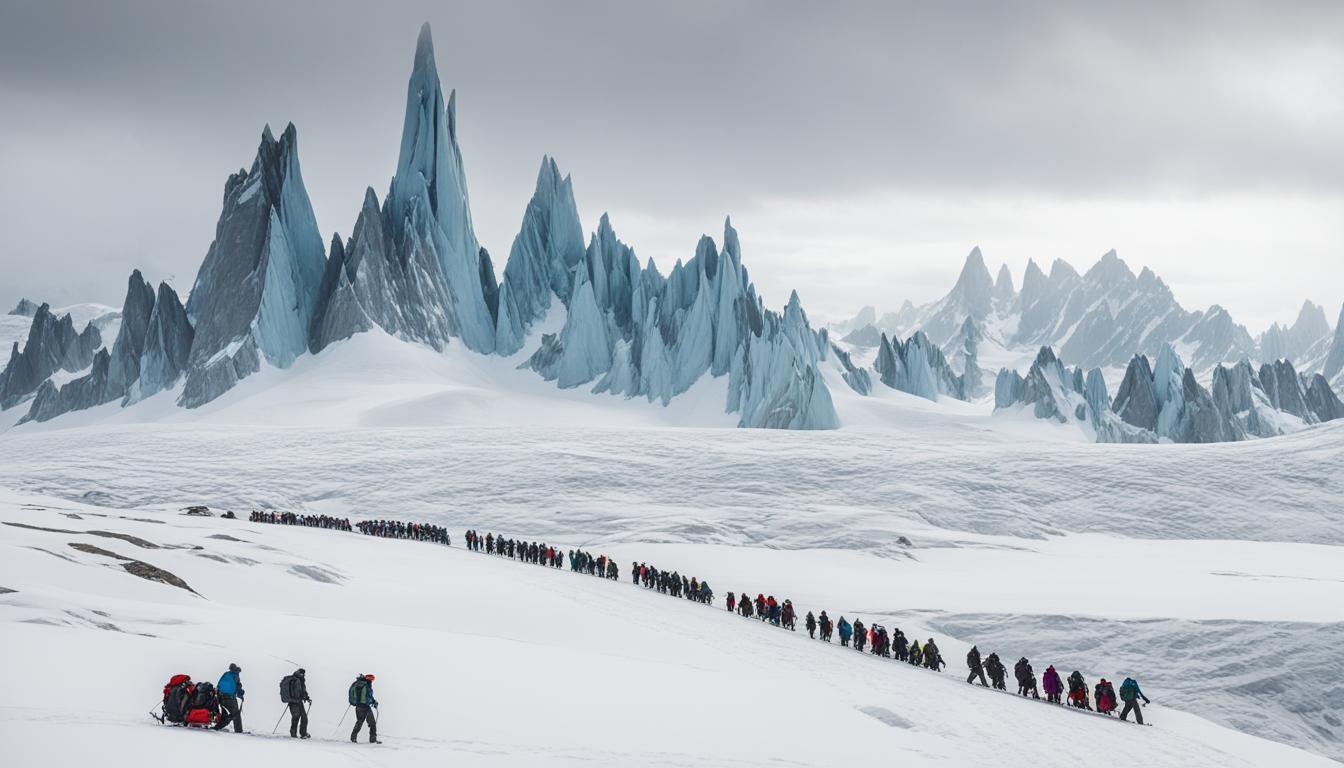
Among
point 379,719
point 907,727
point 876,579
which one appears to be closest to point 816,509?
point 876,579

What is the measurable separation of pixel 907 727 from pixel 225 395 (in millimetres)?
142080

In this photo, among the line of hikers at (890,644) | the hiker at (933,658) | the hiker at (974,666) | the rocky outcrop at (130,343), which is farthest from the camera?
the rocky outcrop at (130,343)

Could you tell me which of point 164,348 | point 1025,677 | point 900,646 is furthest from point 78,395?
point 1025,677

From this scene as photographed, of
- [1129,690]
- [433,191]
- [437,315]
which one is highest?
[433,191]

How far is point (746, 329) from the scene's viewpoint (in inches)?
6191

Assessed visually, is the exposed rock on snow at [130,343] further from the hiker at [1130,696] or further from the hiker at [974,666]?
the hiker at [1130,696]

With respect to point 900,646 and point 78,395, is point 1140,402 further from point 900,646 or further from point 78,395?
point 78,395

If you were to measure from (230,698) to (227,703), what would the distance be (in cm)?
8

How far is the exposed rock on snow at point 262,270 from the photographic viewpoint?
151500 mm

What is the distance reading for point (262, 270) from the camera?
503 ft

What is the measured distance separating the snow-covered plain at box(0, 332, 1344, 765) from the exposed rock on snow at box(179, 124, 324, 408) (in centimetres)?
6354

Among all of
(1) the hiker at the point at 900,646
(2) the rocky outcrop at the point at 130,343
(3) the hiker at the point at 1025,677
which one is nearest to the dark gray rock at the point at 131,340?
(2) the rocky outcrop at the point at 130,343

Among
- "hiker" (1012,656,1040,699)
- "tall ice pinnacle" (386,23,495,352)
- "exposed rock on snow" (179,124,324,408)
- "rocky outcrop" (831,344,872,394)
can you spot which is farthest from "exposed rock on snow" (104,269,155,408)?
"hiker" (1012,656,1040,699)

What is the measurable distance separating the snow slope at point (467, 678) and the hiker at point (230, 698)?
65cm
